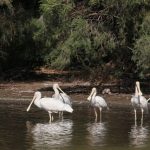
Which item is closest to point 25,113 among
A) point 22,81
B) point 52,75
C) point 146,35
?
point 146,35

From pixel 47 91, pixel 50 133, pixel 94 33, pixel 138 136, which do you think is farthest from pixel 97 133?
pixel 47 91

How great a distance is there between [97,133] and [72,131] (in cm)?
71

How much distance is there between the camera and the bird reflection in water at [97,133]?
1609 cm

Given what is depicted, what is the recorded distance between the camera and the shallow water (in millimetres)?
15398

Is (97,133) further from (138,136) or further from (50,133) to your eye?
(50,133)

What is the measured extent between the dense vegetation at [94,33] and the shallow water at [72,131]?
15.9 ft

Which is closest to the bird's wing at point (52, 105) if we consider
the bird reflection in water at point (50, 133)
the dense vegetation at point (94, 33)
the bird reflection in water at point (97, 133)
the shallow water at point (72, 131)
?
the shallow water at point (72, 131)

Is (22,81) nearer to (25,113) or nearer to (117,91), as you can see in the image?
(117,91)

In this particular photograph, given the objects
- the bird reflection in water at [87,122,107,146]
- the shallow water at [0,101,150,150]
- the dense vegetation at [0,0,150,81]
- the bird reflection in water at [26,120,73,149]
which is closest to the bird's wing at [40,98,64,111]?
the shallow water at [0,101,150,150]

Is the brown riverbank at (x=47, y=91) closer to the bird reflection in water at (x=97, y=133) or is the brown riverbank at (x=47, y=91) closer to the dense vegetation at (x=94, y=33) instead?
the dense vegetation at (x=94, y=33)

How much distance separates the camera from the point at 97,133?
17812 millimetres

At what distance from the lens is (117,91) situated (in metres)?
31.9

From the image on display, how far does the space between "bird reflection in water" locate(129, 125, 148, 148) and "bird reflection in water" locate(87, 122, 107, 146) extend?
0.76 meters

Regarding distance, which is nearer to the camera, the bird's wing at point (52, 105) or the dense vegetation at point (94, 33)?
the bird's wing at point (52, 105)
